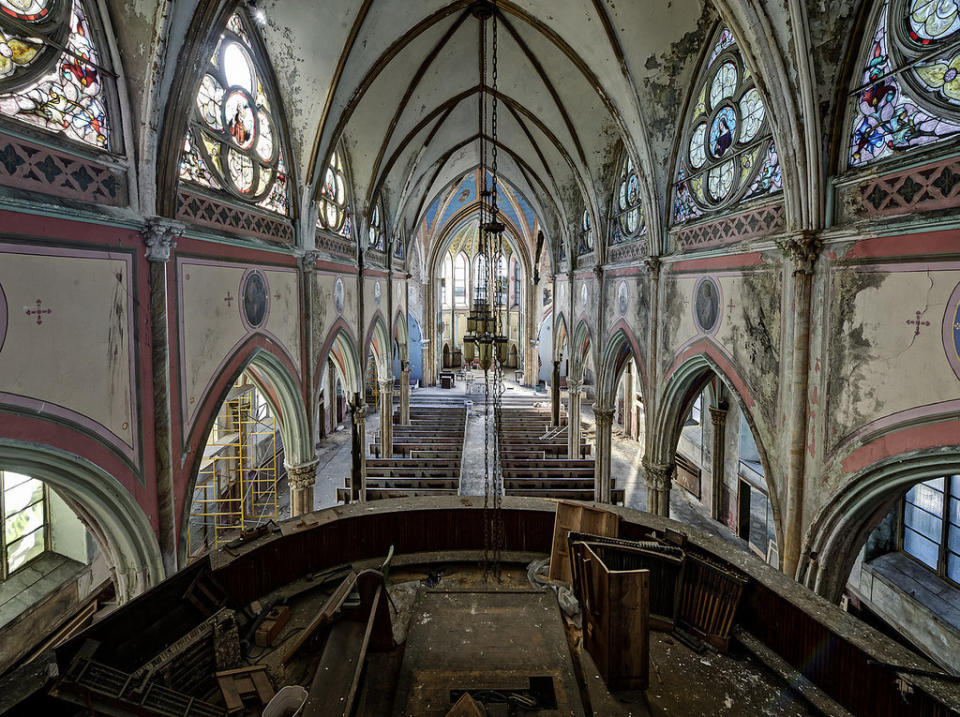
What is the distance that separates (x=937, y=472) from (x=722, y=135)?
5994mm

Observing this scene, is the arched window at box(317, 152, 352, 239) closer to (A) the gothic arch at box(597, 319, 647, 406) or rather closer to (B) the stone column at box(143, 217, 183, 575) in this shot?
(B) the stone column at box(143, 217, 183, 575)

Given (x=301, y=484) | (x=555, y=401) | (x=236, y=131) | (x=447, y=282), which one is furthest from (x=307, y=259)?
(x=447, y=282)

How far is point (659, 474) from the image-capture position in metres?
11.0

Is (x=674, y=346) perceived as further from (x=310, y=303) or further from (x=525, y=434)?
(x=525, y=434)

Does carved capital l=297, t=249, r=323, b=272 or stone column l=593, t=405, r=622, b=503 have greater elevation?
carved capital l=297, t=249, r=323, b=272

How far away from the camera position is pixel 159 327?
19.6 ft

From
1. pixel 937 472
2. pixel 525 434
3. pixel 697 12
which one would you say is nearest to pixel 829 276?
pixel 937 472

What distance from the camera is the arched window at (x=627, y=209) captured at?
1216 centimetres

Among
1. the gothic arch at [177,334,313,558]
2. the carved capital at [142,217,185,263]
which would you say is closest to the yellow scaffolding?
the gothic arch at [177,334,313,558]

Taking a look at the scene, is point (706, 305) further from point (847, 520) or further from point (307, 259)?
point (307, 259)

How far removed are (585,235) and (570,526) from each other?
1308 centimetres

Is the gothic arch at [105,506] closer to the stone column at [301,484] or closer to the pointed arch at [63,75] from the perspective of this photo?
the pointed arch at [63,75]

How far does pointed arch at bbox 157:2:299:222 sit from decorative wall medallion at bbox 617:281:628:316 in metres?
7.93

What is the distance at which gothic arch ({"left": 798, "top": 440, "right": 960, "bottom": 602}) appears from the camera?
5211 mm
